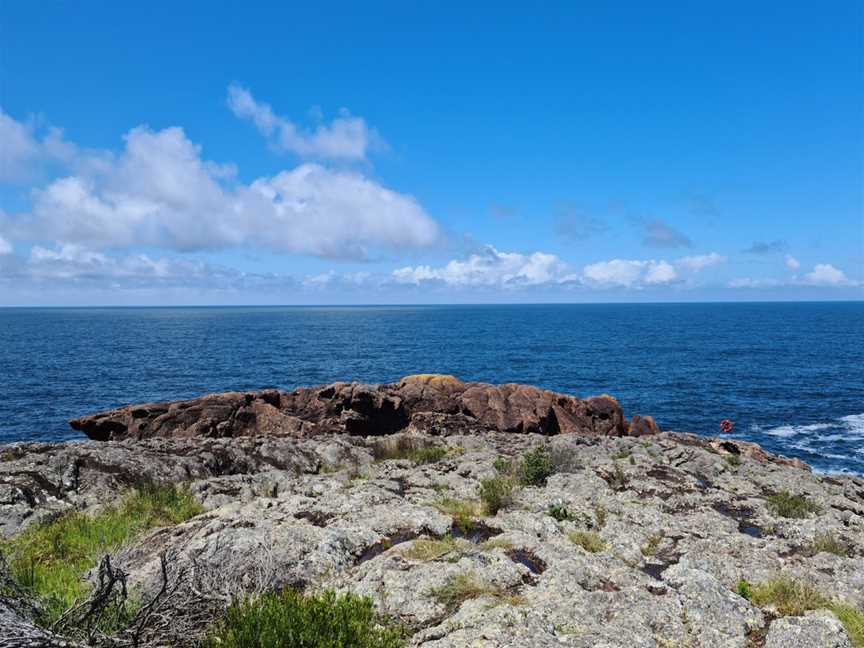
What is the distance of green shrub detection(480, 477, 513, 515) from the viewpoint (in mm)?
14758

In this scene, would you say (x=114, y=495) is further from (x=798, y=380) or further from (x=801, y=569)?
(x=798, y=380)

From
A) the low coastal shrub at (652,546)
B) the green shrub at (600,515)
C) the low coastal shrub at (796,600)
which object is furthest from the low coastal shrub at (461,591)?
the green shrub at (600,515)

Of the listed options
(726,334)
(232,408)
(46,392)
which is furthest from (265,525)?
(726,334)

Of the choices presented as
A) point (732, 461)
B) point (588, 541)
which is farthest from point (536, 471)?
point (732, 461)

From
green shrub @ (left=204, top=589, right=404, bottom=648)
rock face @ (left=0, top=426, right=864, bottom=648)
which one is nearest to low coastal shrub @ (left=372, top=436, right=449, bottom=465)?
rock face @ (left=0, top=426, right=864, bottom=648)

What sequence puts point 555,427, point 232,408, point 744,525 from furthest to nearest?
point 555,427
point 232,408
point 744,525

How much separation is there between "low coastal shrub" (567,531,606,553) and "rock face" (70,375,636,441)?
89.9ft

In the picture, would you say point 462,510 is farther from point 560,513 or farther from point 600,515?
point 600,515

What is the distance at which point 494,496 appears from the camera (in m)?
15.0

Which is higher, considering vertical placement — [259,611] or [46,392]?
[259,611]

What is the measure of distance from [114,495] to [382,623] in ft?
44.9

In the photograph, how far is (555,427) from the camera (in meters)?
42.6

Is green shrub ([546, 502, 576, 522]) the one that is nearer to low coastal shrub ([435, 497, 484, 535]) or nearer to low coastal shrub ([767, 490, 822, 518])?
low coastal shrub ([435, 497, 484, 535])

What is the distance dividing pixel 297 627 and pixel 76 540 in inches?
351
